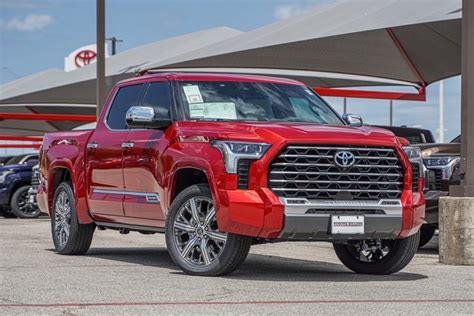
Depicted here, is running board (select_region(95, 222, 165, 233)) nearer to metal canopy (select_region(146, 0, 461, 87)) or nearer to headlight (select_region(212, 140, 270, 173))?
headlight (select_region(212, 140, 270, 173))

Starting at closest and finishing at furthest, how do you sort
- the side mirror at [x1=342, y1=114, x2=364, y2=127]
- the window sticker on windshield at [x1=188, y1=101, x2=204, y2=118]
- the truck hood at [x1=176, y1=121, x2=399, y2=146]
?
the truck hood at [x1=176, y1=121, x2=399, y2=146], the window sticker on windshield at [x1=188, y1=101, x2=204, y2=118], the side mirror at [x1=342, y1=114, x2=364, y2=127]

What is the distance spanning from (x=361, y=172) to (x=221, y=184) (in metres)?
1.21

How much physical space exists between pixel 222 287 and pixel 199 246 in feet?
2.96

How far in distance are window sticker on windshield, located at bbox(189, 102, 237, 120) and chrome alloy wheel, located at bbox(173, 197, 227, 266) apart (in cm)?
98

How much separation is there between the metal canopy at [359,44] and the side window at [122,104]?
1291cm

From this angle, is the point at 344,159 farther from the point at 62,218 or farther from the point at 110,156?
the point at 62,218

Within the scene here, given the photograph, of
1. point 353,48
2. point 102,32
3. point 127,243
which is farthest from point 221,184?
point 353,48

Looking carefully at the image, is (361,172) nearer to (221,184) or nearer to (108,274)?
(221,184)

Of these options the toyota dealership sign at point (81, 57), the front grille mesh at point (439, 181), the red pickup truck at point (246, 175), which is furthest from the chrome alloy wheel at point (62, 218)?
the toyota dealership sign at point (81, 57)

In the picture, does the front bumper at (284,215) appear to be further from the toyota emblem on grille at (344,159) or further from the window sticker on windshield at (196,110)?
the window sticker on windshield at (196,110)

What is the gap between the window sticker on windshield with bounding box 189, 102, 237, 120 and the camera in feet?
31.9

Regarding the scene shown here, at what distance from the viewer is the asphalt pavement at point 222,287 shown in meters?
7.10

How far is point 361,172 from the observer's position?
8953 mm

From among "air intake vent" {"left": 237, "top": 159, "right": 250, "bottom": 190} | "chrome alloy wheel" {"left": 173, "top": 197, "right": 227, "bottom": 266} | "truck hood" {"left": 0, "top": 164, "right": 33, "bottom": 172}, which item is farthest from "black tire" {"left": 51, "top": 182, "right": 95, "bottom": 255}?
"truck hood" {"left": 0, "top": 164, "right": 33, "bottom": 172}
